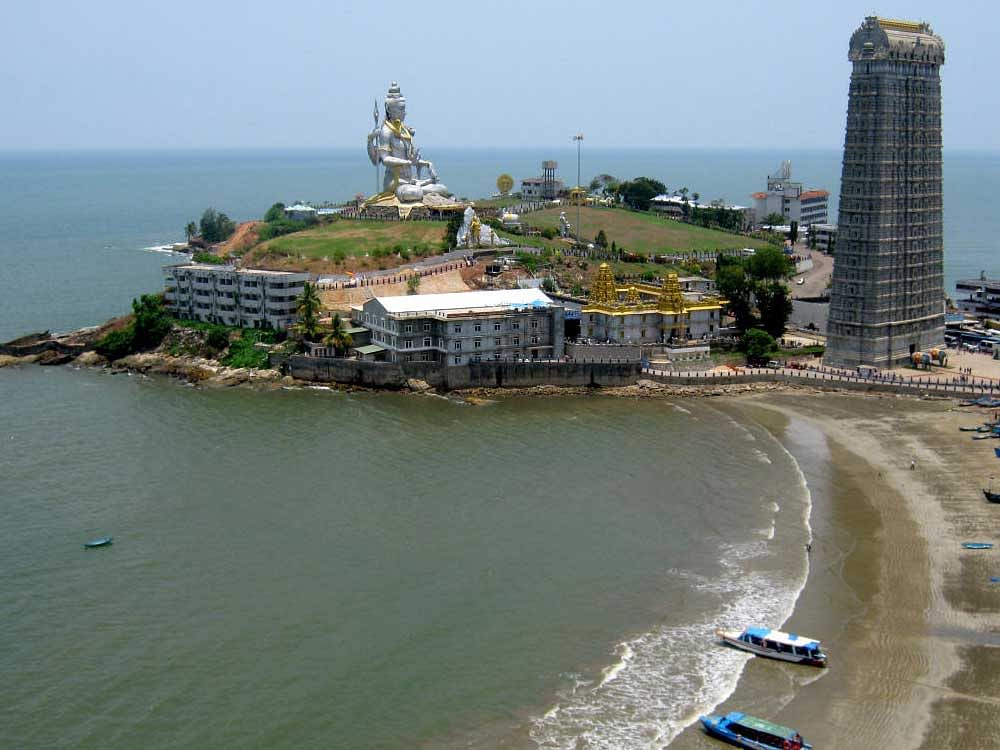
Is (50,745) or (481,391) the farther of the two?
(481,391)

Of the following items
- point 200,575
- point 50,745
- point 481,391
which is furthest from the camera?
point 481,391

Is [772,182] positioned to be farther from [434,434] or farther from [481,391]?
[434,434]

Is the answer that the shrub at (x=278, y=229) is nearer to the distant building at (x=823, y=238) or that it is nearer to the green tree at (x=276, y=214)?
the green tree at (x=276, y=214)

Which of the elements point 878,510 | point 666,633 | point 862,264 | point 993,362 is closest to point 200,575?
point 666,633

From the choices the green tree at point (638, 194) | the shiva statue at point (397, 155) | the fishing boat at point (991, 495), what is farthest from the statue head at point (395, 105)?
the fishing boat at point (991, 495)

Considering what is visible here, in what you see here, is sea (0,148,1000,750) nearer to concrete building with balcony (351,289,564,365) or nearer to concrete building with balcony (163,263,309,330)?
concrete building with balcony (351,289,564,365)

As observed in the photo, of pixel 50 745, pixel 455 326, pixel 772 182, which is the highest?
pixel 772 182

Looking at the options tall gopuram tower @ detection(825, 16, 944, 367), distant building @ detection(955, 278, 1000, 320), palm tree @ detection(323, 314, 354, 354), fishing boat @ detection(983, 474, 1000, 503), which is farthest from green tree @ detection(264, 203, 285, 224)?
fishing boat @ detection(983, 474, 1000, 503)
